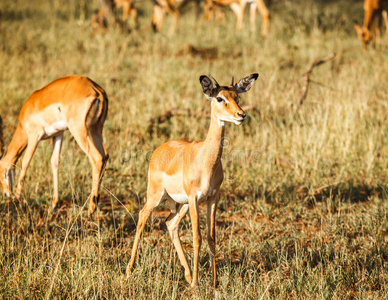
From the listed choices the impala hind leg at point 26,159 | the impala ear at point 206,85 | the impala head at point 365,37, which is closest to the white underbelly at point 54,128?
the impala hind leg at point 26,159

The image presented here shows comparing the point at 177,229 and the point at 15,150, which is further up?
the point at 15,150

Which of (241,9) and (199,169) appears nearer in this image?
(199,169)

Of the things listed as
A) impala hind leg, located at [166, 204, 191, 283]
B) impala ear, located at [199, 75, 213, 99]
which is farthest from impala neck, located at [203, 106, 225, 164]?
impala hind leg, located at [166, 204, 191, 283]

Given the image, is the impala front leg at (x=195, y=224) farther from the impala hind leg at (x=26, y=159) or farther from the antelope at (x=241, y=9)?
the antelope at (x=241, y=9)

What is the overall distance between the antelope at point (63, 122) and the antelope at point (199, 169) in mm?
1212

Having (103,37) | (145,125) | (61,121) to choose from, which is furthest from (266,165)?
(103,37)

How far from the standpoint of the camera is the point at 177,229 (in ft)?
11.5

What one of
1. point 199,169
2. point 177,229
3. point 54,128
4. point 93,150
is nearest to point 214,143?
point 199,169

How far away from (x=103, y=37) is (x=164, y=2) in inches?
137

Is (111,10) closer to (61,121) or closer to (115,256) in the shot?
(61,121)

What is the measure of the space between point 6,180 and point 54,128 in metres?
0.65

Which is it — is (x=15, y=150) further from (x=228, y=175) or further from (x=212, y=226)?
(x=212, y=226)

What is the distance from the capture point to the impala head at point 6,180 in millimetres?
4507

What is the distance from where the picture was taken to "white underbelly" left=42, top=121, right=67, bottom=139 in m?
4.73
